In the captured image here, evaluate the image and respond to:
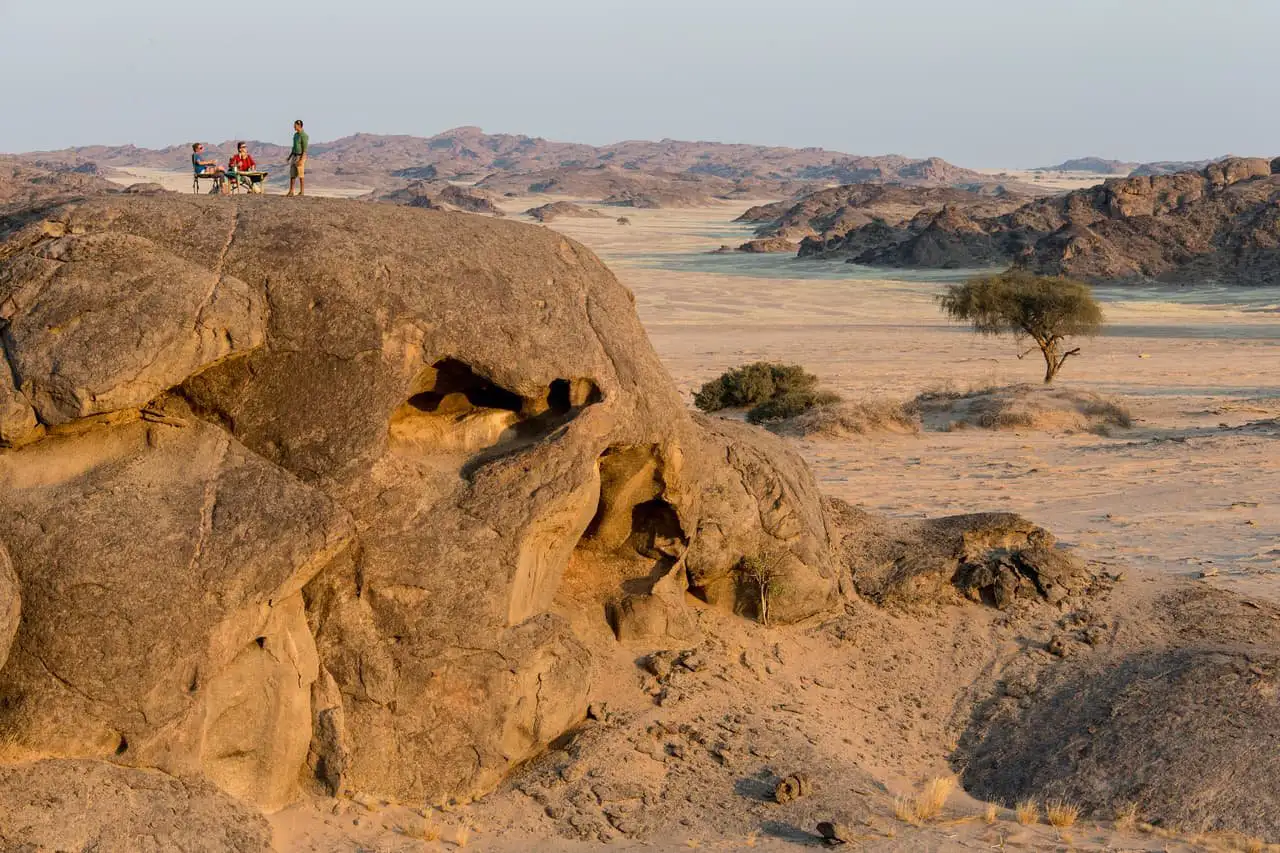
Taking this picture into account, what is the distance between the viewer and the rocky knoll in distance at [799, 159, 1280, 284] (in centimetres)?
5378

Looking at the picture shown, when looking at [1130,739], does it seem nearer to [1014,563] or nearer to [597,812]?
[1014,563]

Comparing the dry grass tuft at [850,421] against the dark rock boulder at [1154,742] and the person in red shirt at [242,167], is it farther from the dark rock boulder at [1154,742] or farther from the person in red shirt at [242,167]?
the person in red shirt at [242,167]

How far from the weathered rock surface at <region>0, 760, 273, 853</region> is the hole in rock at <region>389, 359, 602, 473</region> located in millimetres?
2784

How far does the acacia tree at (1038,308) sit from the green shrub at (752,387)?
7035 millimetres

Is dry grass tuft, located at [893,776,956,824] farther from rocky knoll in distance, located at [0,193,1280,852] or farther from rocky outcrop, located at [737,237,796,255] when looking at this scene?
rocky outcrop, located at [737,237,796,255]

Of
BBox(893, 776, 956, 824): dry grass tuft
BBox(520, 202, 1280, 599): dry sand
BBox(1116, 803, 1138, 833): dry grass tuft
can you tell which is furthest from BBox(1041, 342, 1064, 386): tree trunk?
BBox(893, 776, 956, 824): dry grass tuft

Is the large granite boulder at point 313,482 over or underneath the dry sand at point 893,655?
over

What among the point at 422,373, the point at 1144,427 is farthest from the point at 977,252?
the point at 422,373

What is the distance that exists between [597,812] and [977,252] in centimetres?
5765

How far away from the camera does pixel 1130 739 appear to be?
914cm

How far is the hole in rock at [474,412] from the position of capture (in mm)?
8906

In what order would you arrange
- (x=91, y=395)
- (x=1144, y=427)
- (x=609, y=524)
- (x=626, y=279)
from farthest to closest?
(x=626, y=279), (x=1144, y=427), (x=609, y=524), (x=91, y=395)

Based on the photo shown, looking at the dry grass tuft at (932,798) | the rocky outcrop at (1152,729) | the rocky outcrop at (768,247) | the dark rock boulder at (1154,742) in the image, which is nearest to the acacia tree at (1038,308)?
the rocky outcrop at (1152,729)

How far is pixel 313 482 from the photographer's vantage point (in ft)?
26.2
